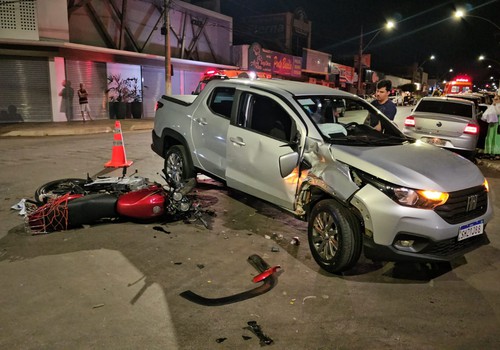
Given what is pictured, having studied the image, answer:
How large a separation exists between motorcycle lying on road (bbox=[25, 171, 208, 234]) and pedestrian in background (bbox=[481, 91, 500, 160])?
911 centimetres

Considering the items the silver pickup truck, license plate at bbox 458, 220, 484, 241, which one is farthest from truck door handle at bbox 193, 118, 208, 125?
license plate at bbox 458, 220, 484, 241

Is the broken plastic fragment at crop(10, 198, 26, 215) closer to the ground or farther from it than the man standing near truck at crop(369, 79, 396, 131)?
closer to the ground

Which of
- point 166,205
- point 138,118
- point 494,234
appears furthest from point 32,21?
point 494,234

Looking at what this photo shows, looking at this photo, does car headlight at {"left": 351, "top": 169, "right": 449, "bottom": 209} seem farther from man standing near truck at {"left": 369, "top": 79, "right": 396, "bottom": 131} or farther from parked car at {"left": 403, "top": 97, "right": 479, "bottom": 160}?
parked car at {"left": 403, "top": 97, "right": 479, "bottom": 160}

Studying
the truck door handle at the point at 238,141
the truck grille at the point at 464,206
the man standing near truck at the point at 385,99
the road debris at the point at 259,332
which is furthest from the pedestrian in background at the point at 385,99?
the road debris at the point at 259,332

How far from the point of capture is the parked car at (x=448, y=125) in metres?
10.2

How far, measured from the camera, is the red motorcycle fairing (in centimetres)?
561

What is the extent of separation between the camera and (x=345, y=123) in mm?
5730

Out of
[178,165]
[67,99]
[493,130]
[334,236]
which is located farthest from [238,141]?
[67,99]

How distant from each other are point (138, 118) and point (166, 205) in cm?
1928

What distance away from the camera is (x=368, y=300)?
13.3ft

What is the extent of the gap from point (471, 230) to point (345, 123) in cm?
212

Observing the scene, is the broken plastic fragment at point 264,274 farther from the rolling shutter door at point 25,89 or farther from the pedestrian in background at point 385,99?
the rolling shutter door at point 25,89

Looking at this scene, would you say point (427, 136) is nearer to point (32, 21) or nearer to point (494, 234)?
point (494, 234)
